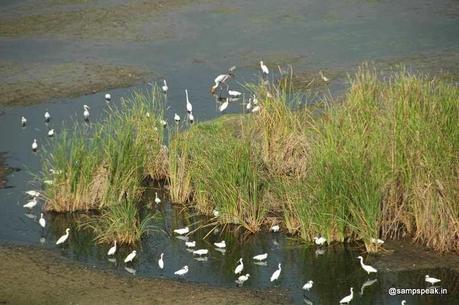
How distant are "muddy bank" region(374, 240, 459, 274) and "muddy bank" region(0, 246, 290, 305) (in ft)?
4.48

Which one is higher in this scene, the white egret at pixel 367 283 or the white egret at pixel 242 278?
the white egret at pixel 242 278

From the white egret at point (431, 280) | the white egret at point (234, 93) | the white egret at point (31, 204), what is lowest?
the white egret at point (431, 280)

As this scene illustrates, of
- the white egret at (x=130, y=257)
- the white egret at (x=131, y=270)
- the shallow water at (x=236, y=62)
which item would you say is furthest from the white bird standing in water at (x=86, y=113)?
the white egret at (x=131, y=270)

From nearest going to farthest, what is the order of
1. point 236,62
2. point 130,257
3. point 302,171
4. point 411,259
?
point 411,259 < point 130,257 < point 302,171 < point 236,62

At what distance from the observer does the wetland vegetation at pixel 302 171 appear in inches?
437

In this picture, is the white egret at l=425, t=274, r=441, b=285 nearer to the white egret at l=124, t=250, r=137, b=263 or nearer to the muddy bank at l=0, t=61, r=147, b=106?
the white egret at l=124, t=250, r=137, b=263

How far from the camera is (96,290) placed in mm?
10414

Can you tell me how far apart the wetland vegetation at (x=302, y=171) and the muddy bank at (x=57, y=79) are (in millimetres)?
4774

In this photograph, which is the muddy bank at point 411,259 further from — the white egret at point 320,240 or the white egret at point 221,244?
the white egret at point 221,244

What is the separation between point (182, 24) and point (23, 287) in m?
13.6

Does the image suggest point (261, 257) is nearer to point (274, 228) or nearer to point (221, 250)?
point (221, 250)

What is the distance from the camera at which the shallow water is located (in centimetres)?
1082

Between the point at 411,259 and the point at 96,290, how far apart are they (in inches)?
132

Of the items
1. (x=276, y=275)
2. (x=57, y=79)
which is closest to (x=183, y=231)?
(x=276, y=275)
